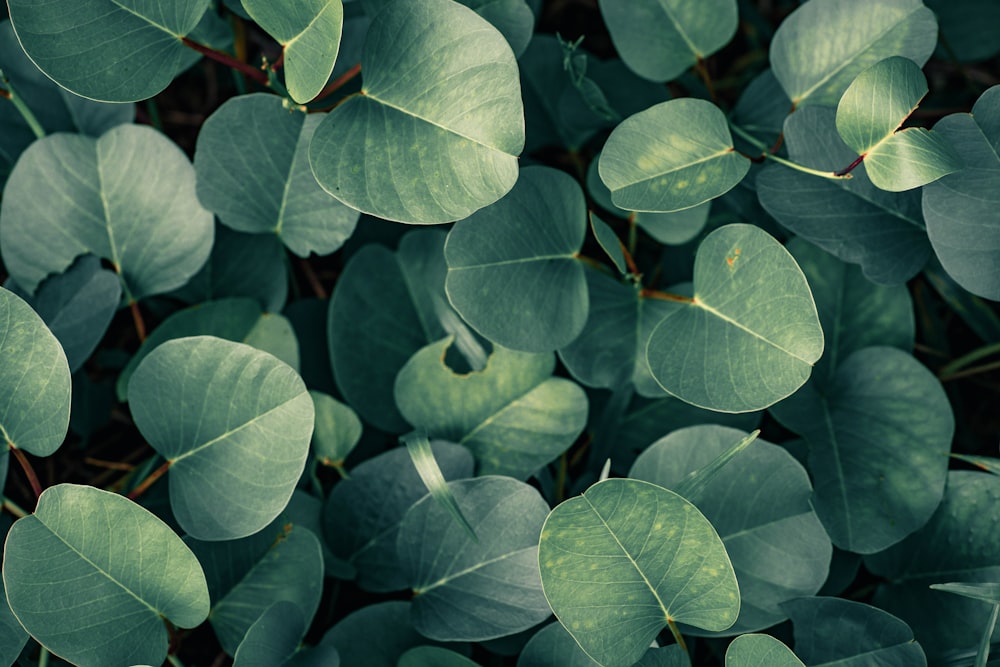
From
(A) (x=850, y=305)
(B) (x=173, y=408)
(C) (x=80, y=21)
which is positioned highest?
(C) (x=80, y=21)

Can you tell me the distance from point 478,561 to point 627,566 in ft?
0.59

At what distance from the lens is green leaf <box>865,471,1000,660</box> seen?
3.02 feet

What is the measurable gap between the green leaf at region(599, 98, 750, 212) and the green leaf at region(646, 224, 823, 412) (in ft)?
0.19

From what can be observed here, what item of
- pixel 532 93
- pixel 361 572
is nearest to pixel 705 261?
pixel 532 93

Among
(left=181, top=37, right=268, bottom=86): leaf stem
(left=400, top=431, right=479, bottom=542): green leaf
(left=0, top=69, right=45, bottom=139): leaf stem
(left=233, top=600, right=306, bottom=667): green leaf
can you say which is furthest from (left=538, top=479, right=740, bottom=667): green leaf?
(left=0, top=69, right=45, bottom=139): leaf stem

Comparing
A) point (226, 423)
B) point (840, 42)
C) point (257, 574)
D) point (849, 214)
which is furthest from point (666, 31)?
point (257, 574)

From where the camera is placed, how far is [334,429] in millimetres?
996

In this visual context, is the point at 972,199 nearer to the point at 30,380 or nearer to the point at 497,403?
the point at 497,403

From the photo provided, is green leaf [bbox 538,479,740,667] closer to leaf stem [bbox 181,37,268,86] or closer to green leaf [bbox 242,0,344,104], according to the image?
green leaf [bbox 242,0,344,104]

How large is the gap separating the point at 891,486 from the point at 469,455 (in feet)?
1.55

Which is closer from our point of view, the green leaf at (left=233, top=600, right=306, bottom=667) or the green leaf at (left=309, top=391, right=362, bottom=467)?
the green leaf at (left=233, top=600, right=306, bottom=667)

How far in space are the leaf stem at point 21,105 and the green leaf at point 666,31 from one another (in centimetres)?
71

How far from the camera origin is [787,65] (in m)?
0.99

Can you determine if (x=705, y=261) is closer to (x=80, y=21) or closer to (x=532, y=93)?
(x=532, y=93)
